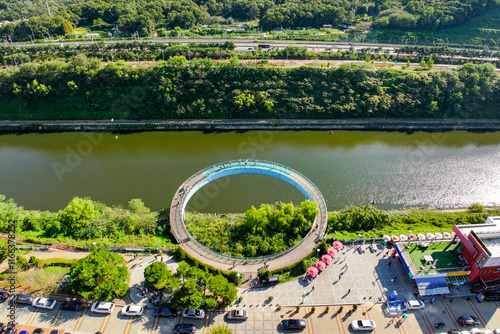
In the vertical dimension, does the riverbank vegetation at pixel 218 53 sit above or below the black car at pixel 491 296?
above

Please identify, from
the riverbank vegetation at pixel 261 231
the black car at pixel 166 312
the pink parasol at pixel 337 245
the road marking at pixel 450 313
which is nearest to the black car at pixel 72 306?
the black car at pixel 166 312

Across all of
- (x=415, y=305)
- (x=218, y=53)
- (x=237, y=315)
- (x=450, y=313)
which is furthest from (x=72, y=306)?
(x=218, y=53)

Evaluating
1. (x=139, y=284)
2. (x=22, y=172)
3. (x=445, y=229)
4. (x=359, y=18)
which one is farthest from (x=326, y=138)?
(x=359, y=18)

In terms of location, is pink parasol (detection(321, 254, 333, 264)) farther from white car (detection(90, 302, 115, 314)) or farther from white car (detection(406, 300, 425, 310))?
white car (detection(90, 302, 115, 314))

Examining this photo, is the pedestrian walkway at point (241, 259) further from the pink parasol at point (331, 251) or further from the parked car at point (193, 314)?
the parked car at point (193, 314)

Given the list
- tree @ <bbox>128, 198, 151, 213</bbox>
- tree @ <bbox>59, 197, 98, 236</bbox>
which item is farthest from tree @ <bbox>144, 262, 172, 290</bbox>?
tree @ <bbox>59, 197, 98, 236</bbox>

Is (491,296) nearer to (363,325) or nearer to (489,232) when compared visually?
(489,232)
